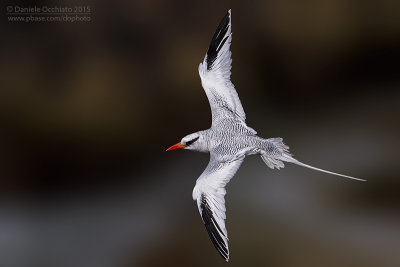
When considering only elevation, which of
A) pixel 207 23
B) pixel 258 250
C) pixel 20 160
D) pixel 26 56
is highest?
pixel 207 23

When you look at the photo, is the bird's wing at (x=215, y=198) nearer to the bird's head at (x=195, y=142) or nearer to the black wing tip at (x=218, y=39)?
the bird's head at (x=195, y=142)

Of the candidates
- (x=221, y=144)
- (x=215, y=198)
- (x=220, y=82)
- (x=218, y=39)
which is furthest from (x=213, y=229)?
(x=218, y=39)

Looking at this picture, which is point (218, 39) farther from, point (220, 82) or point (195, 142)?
point (195, 142)

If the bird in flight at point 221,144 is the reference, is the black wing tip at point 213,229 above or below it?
below

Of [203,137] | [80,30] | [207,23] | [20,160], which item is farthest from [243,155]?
[20,160]

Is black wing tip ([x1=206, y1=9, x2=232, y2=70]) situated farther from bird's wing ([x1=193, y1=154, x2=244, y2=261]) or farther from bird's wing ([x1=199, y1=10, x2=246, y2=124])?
bird's wing ([x1=193, y1=154, x2=244, y2=261])

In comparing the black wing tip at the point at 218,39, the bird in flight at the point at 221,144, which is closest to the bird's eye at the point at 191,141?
the bird in flight at the point at 221,144

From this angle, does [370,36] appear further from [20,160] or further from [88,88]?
[20,160]

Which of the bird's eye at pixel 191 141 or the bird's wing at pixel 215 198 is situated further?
the bird's eye at pixel 191 141
